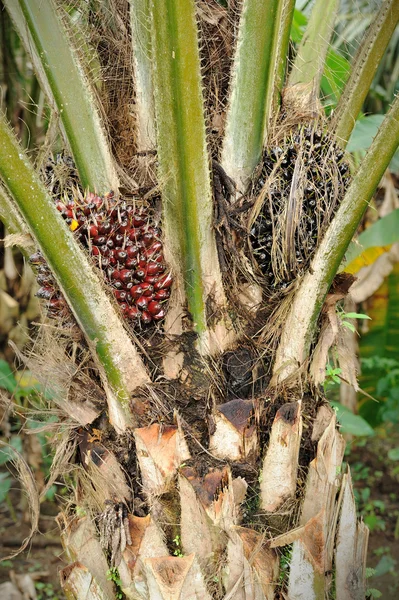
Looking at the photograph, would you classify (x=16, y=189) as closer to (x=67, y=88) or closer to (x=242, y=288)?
(x=67, y=88)

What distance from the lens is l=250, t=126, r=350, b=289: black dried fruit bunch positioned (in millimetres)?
1344

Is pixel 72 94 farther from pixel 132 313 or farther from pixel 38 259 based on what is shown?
pixel 132 313

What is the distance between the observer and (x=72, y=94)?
1.36 meters

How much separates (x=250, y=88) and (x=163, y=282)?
1.57 ft

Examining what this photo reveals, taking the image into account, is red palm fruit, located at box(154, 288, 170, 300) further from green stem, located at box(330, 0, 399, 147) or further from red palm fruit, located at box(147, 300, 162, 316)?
green stem, located at box(330, 0, 399, 147)

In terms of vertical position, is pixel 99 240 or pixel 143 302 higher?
pixel 99 240

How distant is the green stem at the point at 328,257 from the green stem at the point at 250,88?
24cm

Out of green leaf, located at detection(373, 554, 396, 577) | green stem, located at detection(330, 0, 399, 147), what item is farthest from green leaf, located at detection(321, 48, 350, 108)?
green leaf, located at detection(373, 554, 396, 577)

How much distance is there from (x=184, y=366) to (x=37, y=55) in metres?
0.79

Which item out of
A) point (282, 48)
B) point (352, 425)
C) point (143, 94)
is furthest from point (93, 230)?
point (352, 425)

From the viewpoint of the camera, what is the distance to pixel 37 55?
4.51 ft

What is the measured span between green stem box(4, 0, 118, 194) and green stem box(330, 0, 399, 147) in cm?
66

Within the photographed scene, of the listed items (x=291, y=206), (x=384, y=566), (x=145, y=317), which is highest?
(x=291, y=206)

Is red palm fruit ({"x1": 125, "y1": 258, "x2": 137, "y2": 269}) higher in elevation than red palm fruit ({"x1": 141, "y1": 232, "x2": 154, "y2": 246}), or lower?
lower
